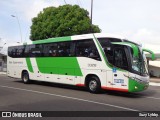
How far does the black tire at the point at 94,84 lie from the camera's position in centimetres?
1517

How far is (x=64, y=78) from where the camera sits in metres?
17.4

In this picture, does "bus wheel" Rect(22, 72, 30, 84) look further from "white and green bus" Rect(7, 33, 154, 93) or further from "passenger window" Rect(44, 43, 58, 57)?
"passenger window" Rect(44, 43, 58, 57)

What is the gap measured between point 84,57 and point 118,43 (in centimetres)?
263

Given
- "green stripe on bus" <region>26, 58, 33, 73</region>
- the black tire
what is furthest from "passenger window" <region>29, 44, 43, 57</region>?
the black tire

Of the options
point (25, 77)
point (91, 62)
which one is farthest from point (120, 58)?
point (25, 77)

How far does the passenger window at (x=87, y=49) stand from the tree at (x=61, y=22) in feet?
64.5

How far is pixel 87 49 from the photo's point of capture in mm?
15711

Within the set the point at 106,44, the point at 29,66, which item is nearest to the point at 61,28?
the point at 29,66

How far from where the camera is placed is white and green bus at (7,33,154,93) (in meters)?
13.8

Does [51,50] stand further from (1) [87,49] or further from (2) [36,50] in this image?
(1) [87,49]

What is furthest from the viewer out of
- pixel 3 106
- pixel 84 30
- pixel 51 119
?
pixel 84 30

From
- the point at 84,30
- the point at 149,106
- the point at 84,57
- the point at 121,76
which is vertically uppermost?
the point at 84,30

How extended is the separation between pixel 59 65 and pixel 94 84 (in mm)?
3402

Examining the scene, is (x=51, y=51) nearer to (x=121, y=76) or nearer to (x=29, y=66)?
(x=29, y=66)
